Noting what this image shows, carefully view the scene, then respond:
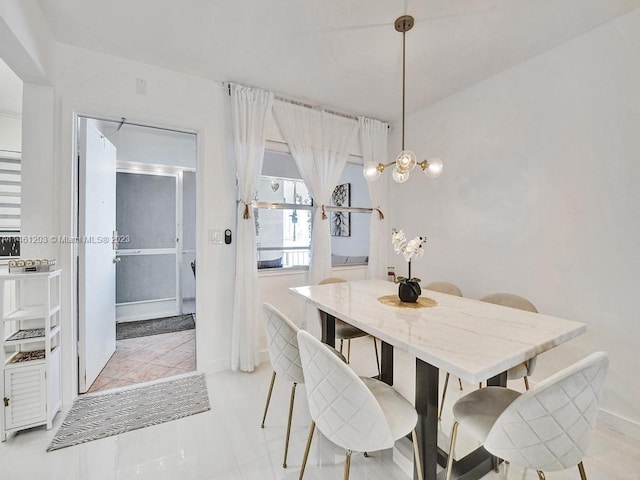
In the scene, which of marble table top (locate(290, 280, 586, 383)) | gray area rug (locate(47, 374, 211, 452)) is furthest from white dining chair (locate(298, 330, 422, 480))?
gray area rug (locate(47, 374, 211, 452))

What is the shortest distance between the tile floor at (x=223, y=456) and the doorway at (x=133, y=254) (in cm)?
75

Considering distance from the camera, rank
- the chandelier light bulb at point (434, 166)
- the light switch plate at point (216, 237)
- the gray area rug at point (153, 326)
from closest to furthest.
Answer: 1. the chandelier light bulb at point (434, 166)
2. the light switch plate at point (216, 237)
3. the gray area rug at point (153, 326)

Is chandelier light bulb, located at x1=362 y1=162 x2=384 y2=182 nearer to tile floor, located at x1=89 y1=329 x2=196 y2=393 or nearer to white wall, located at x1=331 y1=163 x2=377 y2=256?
white wall, located at x1=331 y1=163 x2=377 y2=256

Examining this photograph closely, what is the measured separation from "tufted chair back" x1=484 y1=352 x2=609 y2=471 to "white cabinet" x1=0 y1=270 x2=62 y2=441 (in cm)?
254

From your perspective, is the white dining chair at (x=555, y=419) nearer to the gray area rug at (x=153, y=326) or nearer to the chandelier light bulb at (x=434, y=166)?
the chandelier light bulb at (x=434, y=166)

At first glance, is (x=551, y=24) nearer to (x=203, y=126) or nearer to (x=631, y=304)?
(x=631, y=304)

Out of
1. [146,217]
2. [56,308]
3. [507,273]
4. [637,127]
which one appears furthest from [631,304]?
[146,217]

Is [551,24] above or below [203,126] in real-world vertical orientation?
above

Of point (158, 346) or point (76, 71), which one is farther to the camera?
point (158, 346)

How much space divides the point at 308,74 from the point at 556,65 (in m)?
1.92

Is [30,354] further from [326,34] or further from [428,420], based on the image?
[326,34]

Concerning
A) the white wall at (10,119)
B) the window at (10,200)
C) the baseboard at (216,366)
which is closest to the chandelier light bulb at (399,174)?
the baseboard at (216,366)

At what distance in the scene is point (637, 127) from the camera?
5.93 ft

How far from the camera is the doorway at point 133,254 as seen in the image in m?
2.32
